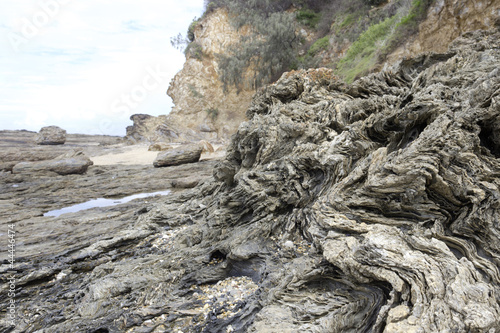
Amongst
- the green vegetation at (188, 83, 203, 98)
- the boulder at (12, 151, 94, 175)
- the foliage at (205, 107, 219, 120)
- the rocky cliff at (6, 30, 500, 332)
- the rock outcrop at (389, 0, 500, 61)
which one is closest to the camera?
the rocky cliff at (6, 30, 500, 332)

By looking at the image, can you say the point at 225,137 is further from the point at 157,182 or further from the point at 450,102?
the point at 450,102

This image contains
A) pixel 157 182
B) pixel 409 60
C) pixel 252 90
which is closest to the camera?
pixel 409 60

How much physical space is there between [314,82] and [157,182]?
29.8ft

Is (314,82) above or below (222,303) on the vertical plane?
above

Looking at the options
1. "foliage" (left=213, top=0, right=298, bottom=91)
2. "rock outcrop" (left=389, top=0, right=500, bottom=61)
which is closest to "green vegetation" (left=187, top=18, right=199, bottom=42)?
"foliage" (left=213, top=0, right=298, bottom=91)

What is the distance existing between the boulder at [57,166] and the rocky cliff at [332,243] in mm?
11038

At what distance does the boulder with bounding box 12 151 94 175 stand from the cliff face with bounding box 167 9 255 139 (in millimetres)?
16196

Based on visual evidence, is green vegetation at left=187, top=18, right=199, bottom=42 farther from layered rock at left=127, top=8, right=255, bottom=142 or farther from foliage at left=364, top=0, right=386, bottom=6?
foliage at left=364, top=0, right=386, bottom=6

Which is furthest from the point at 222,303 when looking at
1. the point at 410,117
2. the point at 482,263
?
the point at 410,117

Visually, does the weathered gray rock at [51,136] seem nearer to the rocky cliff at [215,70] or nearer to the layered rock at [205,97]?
the rocky cliff at [215,70]

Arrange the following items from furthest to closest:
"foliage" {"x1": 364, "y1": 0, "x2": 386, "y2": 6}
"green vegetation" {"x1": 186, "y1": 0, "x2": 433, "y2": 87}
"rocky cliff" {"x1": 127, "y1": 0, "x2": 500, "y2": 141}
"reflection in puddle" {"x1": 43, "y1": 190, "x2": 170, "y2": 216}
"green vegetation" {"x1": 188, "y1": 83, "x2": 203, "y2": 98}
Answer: "green vegetation" {"x1": 188, "y1": 83, "x2": 203, "y2": 98}
"rocky cliff" {"x1": 127, "y1": 0, "x2": 500, "y2": 141}
"green vegetation" {"x1": 186, "y1": 0, "x2": 433, "y2": 87}
"foliage" {"x1": 364, "y1": 0, "x2": 386, "y2": 6}
"reflection in puddle" {"x1": 43, "y1": 190, "x2": 170, "y2": 216}

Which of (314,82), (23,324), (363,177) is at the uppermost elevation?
(314,82)

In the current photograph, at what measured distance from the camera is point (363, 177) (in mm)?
4969

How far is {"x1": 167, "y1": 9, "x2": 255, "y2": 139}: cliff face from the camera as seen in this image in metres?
32.1
